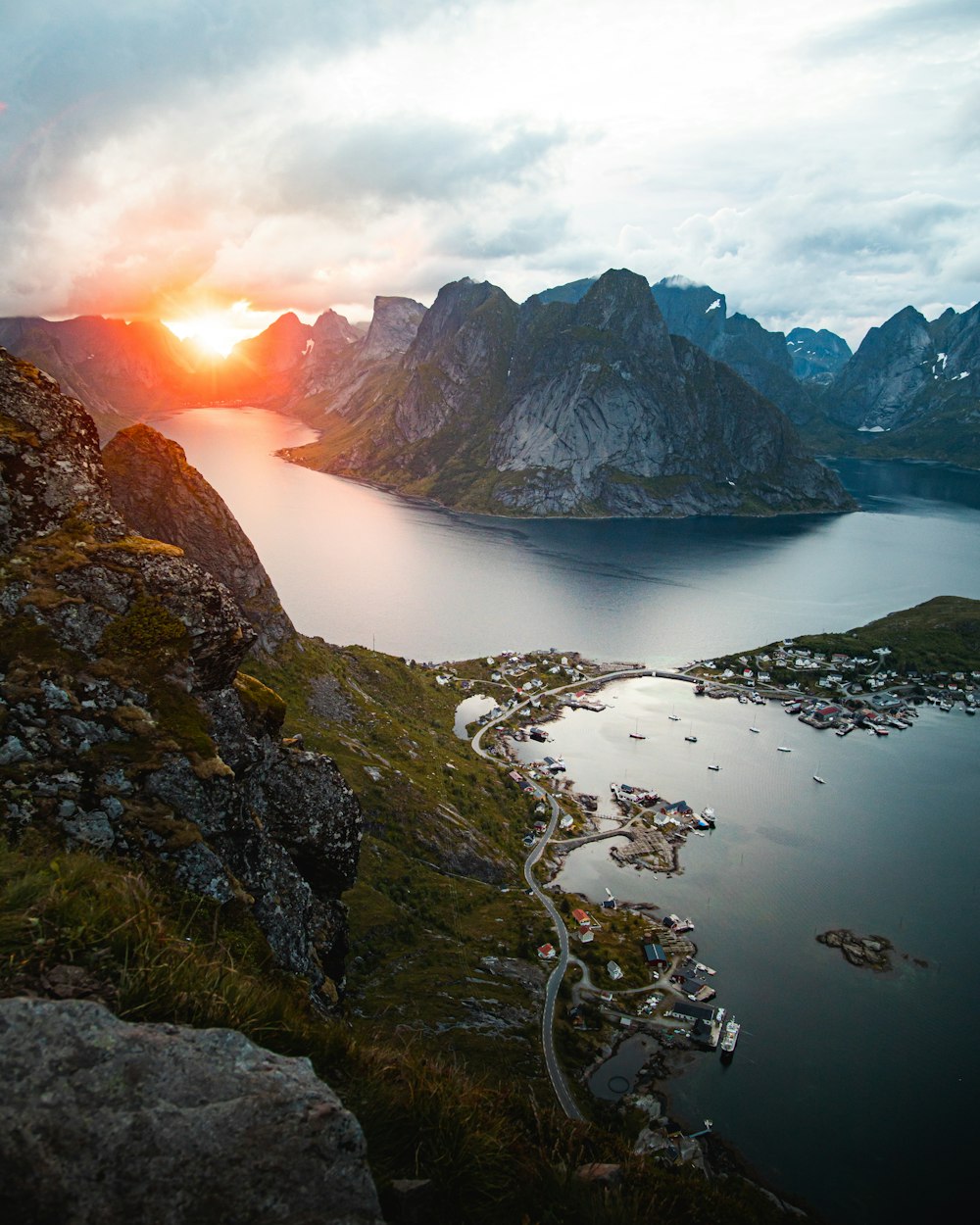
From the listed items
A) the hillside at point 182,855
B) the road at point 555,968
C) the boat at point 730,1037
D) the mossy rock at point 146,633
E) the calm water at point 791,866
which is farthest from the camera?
the boat at point 730,1037

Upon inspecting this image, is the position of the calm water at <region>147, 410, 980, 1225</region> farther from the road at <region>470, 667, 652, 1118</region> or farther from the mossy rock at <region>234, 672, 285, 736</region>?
the mossy rock at <region>234, 672, 285, 736</region>

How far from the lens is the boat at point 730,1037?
142 ft

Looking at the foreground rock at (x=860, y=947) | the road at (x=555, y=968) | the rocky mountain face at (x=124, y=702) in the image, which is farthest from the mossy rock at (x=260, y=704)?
the foreground rock at (x=860, y=947)

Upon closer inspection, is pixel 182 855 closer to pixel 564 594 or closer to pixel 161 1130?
pixel 161 1130

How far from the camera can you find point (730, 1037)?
143 feet

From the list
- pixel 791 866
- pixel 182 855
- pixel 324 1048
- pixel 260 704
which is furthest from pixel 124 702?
pixel 791 866

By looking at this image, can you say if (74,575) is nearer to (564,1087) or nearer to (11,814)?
(11,814)

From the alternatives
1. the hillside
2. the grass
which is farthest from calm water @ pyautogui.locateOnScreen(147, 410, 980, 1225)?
the grass

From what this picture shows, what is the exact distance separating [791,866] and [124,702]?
6617 centimetres

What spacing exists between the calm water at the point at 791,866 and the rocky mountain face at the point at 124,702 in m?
37.0

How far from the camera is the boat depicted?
43156mm

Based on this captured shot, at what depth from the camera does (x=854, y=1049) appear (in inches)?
1778

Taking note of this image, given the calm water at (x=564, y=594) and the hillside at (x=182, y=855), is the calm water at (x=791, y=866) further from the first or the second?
the hillside at (x=182, y=855)

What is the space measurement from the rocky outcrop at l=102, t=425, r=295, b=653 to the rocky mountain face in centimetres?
3339
